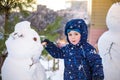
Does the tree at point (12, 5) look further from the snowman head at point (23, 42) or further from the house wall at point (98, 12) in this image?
the house wall at point (98, 12)

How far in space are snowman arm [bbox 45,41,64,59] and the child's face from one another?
145mm

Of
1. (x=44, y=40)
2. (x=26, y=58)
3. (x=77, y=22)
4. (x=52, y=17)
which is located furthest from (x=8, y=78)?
(x=52, y=17)

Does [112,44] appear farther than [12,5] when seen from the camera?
Yes

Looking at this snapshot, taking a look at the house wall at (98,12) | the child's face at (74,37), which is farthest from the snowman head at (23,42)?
the house wall at (98,12)

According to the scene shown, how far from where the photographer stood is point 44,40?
2756 mm

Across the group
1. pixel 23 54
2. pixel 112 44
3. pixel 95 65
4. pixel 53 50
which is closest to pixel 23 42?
pixel 23 54

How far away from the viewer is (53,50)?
9.03 ft

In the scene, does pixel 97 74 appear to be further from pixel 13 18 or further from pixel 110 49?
Answer: pixel 13 18

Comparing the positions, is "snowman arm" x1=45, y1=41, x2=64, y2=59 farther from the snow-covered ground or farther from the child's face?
the snow-covered ground

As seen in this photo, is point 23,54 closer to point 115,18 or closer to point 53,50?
point 53,50

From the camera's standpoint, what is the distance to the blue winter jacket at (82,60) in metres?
2.60

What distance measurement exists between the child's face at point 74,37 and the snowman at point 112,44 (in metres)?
0.77

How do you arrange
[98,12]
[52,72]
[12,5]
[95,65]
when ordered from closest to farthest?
[95,65]
[12,5]
[52,72]
[98,12]

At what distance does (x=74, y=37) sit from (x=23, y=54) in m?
0.47
